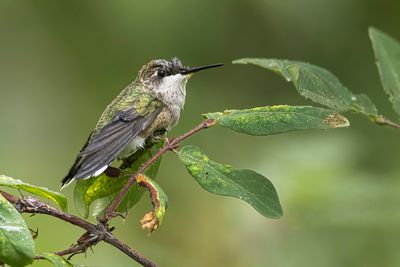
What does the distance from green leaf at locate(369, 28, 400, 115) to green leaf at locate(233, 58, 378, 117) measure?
0.49ft

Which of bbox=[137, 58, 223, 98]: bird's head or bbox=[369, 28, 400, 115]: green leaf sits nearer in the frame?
bbox=[369, 28, 400, 115]: green leaf

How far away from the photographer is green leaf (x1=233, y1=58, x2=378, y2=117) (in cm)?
274

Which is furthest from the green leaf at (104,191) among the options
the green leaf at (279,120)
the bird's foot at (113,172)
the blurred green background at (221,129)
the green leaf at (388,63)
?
the blurred green background at (221,129)

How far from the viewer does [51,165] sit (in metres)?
7.57

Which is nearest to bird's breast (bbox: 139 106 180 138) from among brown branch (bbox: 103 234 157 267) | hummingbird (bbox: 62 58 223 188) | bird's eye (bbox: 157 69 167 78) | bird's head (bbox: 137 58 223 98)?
hummingbird (bbox: 62 58 223 188)

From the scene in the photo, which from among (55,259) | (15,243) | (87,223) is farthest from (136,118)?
(15,243)

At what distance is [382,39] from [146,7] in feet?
14.2

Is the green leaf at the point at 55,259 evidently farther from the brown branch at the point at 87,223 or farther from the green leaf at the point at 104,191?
the green leaf at the point at 104,191

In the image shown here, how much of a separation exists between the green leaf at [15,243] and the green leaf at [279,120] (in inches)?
29.1

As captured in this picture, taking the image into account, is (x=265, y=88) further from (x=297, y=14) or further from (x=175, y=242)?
(x=175, y=242)

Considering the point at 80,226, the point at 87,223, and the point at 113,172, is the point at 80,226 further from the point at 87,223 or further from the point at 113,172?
the point at 113,172

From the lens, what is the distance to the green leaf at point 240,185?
2443 millimetres

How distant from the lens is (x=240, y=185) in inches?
97.4

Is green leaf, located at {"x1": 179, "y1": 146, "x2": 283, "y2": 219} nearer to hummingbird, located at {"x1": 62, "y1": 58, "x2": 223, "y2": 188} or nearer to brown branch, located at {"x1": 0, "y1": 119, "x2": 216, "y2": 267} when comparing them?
brown branch, located at {"x1": 0, "y1": 119, "x2": 216, "y2": 267}
